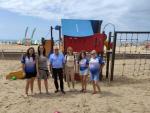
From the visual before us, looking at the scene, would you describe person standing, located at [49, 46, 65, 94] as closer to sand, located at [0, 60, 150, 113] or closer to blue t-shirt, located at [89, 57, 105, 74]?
sand, located at [0, 60, 150, 113]

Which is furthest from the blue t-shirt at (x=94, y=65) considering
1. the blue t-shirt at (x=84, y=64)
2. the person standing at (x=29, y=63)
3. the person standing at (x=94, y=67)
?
the person standing at (x=29, y=63)

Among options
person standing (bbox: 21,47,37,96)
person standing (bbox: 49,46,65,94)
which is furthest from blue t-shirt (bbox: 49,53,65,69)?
person standing (bbox: 21,47,37,96)

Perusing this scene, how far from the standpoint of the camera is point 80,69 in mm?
11578

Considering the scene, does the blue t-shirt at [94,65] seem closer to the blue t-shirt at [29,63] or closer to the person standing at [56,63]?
the person standing at [56,63]

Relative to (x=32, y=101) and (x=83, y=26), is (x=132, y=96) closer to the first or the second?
(x=32, y=101)

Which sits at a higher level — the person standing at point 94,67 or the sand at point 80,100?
the person standing at point 94,67

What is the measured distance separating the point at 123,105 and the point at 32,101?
2436 millimetres

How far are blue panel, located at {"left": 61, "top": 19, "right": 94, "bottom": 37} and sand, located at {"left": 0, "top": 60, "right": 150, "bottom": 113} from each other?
2092 millimetres

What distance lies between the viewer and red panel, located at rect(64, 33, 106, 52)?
14.1 metres

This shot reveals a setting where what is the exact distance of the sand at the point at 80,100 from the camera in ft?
30.3

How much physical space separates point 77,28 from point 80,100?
4951 mm

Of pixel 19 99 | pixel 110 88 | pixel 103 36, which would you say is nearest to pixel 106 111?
pixel 19 99

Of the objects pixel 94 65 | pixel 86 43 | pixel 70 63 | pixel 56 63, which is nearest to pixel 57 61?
pixel 56 63

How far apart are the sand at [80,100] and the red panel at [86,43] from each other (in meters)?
1.52
